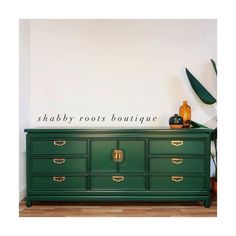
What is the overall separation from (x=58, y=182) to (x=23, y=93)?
1053 millimetres

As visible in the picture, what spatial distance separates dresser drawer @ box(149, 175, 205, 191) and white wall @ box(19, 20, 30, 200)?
1.40 meters

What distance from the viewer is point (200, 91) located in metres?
3.45

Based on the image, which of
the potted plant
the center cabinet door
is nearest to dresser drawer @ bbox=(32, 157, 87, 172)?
the center cabinet door

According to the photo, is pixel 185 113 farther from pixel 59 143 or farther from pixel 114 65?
pixel 59 143

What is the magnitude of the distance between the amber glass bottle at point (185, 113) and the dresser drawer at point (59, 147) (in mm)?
1066

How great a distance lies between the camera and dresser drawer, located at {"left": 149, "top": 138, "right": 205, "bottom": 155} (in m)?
3.03

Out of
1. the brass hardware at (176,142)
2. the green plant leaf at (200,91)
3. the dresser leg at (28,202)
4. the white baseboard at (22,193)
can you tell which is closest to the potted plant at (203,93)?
the green plant leaf at (200,91)

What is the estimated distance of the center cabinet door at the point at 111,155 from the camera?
9.98ft

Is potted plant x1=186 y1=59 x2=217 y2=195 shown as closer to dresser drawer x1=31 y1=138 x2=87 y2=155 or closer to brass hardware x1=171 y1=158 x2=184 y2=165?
brass hardware x1=171 y1=158 x2=184 y2=165

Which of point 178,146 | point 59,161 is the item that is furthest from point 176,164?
point 59,161

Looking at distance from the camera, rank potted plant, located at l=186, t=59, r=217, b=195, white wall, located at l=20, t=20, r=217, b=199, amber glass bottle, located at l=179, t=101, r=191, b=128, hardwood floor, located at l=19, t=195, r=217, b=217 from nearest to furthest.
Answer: hardwood floor, located at l=19, t=195, r=217, b=217 < amber glass bottle, located at l=179, t=101, r=191, b=128 < potted plant, located at l=186, t=59, r=217, b=195 < white wall, located at l=20, t=20, r=217, b=199
